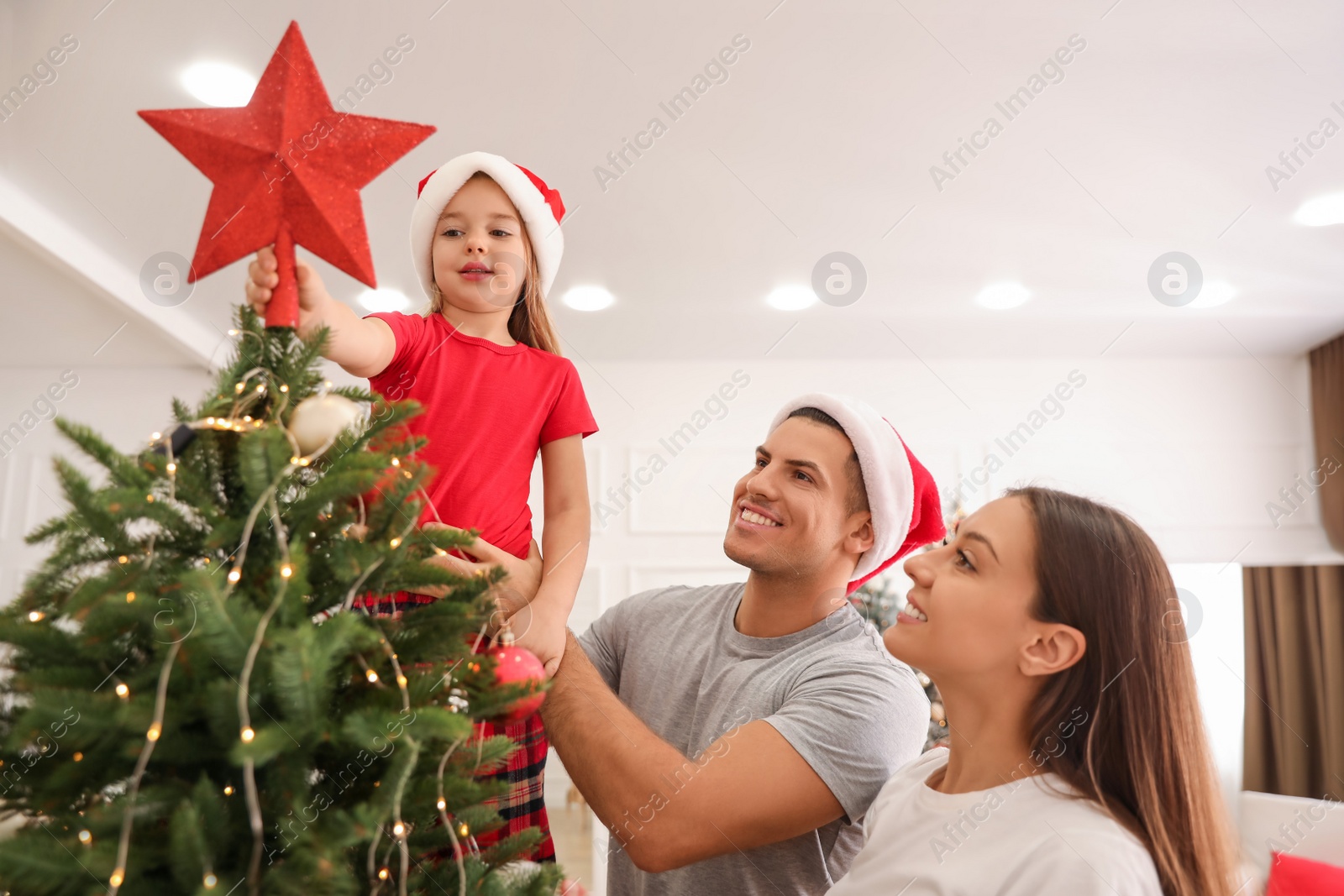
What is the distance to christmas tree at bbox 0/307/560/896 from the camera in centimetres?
57

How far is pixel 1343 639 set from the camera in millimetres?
5137

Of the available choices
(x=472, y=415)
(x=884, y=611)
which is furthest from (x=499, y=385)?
(x=884, y=611)

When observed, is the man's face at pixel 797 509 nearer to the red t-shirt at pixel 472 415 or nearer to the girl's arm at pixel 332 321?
the red t-shirt at pixel 472 415

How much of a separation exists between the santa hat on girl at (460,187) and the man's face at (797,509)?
0.56m

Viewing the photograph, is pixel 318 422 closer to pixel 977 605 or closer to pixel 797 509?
pixel 977 605

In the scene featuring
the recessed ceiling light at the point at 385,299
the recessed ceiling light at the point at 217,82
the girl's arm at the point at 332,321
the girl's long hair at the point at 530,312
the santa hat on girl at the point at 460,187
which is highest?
the recessed ceiling light at the point at 217,82

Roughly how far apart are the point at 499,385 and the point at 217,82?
200 centimetres

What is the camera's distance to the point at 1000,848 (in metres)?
1.03

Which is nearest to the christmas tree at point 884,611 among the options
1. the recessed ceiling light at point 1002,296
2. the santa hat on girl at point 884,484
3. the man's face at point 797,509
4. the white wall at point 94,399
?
the recessed ceiling light at point 1002,296

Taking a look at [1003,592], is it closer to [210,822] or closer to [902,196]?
[210,822]

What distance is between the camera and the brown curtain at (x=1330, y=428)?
5109mm

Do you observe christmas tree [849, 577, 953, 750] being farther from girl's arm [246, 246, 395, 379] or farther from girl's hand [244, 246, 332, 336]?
girl's hand [244, 246, 332, 336]

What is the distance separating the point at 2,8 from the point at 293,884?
2.86 metres

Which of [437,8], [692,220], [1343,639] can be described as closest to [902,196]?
[692,220]
